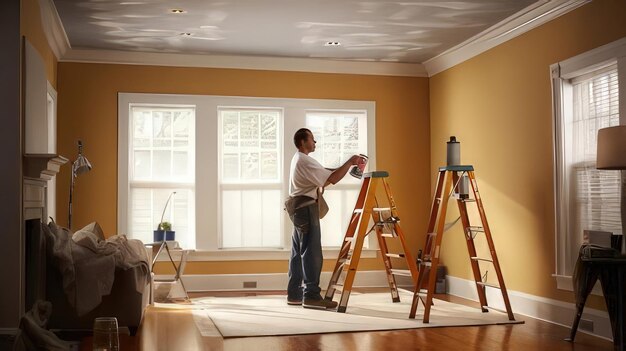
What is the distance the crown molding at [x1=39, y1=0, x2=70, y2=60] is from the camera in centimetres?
625

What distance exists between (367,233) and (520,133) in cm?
177

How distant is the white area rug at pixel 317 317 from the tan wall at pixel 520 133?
0.70 meters

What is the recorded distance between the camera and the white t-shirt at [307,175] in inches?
270

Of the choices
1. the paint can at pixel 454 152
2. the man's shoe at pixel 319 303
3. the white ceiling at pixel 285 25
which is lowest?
the man's shoe at pixel 319 303

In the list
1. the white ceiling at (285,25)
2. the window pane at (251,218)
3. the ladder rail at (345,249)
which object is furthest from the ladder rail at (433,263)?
the window pane at (251,218)

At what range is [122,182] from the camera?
8297mm

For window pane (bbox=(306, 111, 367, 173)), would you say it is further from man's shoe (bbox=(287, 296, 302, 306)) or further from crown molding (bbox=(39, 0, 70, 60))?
crown molding (bbox=(39, 0, 70, 60))

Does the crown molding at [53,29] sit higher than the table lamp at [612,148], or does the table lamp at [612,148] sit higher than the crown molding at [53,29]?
the crown molding at [53,29]

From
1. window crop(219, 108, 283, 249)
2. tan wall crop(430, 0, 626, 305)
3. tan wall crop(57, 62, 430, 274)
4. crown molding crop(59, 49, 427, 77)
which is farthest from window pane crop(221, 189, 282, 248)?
tan wall crop(430, 0, 626, 305)

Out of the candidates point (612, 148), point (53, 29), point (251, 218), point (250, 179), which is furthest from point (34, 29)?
point (612, 148)

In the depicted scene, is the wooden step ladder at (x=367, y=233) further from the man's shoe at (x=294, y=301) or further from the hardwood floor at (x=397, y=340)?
the hardwood floor at (x=397, y=340)

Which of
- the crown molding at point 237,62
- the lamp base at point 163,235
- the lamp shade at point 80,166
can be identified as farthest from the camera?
the crown molding at point 237,62

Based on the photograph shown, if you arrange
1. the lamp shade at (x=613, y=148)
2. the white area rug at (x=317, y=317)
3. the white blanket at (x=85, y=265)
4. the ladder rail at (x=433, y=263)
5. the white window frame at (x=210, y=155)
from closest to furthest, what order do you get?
1. the lamp shade at (x=613, y=148)
2. the white blanket at (x=85, y=265)
3. the white area rug at (x=317, y=317)
4. the ladder rail at (x=433, y=263)
5. the white window frame at (x=210, y=155)

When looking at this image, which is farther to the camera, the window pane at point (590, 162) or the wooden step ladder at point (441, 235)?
the wooden step ladder at point (441, 235)
